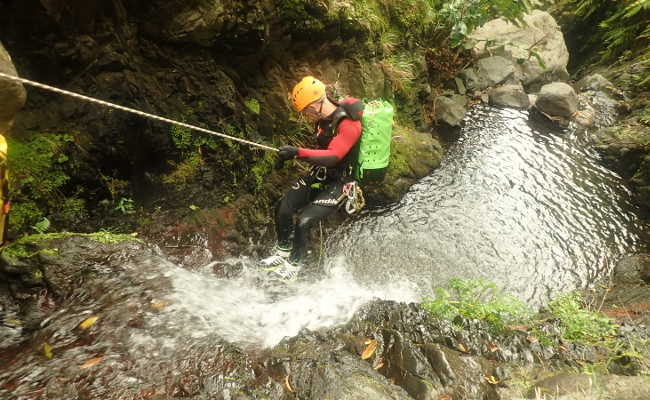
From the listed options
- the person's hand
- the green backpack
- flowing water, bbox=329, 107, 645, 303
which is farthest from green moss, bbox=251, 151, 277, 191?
the green backpack

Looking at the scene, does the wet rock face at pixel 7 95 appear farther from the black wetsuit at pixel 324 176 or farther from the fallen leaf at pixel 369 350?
the fallen leaf at pixel 369 350

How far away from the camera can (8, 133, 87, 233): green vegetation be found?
3576mm

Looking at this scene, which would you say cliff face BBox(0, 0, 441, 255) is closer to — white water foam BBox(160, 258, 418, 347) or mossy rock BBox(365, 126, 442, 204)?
white water foam BBox(160, 258, 418, 347)

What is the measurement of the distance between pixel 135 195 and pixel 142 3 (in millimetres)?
2358

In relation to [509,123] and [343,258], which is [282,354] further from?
[509,123]

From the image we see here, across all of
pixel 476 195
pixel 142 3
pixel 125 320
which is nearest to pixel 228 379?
pixel 125 320

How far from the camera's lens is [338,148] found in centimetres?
414

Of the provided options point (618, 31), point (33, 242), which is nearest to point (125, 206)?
point (33, 242)

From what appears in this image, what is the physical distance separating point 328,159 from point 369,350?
7.10 feet

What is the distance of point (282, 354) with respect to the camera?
324 centimetres

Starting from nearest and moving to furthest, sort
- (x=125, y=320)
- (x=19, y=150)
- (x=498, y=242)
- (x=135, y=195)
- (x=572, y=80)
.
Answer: (x=125, y=320), (x=19, y=150), (x=135, y=195), (x=498, y=242), (x=572, y=80)

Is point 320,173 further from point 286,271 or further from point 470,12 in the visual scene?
point 470,12

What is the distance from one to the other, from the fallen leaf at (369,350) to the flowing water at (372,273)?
678 mm

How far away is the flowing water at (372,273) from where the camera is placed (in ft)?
9.17
